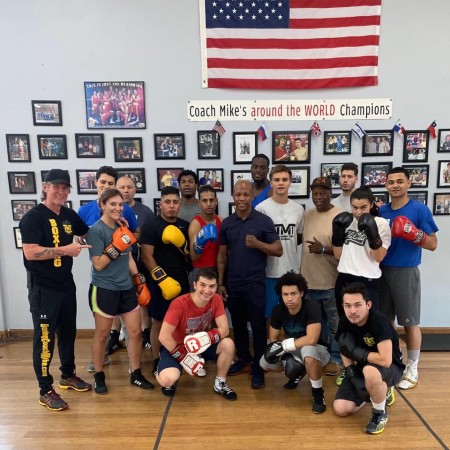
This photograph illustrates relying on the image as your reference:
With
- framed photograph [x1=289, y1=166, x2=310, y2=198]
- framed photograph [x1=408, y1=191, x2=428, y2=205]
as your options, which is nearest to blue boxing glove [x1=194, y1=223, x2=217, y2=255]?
framed photograph [x1=289, y1=166, x2=310, y2=198]

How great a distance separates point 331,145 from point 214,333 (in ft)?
7.42

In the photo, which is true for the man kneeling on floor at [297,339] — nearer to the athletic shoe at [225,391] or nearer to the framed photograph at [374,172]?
the athletic shoe at [225,391]

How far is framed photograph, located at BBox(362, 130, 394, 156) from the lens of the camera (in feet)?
12.0

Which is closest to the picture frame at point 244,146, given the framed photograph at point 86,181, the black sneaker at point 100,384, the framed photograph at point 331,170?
the framed photograph at point 331,170

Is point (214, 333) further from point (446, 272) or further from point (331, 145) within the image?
point (446, 272)

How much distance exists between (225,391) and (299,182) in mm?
2130

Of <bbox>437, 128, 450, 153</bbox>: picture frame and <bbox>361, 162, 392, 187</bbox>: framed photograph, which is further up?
<bbox>437, 128, 450, 153</bbox>: picture frame

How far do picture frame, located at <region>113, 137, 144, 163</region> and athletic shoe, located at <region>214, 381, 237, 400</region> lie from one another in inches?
89.0

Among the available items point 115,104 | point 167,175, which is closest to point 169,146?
point 167,175

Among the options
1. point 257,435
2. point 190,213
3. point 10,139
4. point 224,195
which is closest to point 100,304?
point 190,213

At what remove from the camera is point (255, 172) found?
129 inches

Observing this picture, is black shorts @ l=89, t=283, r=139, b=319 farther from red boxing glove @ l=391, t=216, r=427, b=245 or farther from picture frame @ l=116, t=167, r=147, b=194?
red boxing glove @ l=391, t=216, r=427, b=245

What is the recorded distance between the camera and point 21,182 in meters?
3.65

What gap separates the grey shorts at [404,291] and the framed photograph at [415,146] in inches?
58.3
